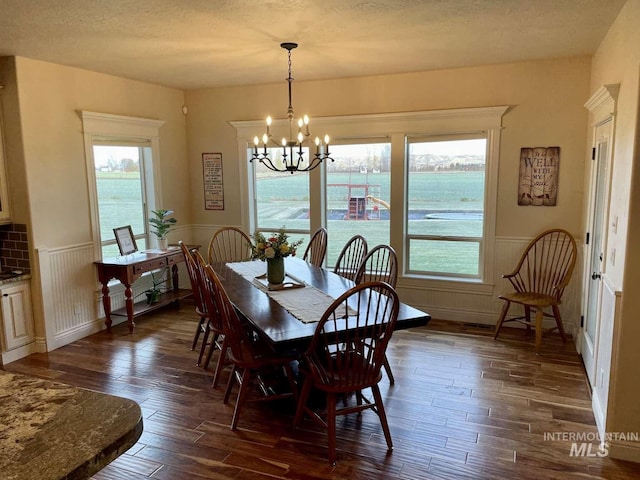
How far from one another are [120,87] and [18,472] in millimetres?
4631

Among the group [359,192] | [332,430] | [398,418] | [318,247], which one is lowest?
[398,418]

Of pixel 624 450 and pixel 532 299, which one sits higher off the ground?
pixel 532 299

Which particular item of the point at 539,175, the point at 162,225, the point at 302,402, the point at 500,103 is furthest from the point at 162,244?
the point at 539,175

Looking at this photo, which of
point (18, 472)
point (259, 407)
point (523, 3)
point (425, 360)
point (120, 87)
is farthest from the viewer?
point (120, 87)

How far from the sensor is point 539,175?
4.45 metres

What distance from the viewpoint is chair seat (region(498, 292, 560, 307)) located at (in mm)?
4059

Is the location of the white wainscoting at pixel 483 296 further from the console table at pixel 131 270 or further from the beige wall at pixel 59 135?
the beige wall at pixel 59 135

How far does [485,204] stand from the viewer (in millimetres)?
4684

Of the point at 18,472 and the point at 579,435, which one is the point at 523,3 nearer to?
the point at 579,435

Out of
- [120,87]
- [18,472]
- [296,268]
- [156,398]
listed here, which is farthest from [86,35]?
[18,472]

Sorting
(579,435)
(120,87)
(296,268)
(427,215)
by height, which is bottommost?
(579,435)

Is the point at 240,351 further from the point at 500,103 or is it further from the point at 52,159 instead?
the point at 500,103

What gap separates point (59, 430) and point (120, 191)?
4307 mm

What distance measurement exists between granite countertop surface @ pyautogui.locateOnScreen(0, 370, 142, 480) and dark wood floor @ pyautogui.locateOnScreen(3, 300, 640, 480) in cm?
130
